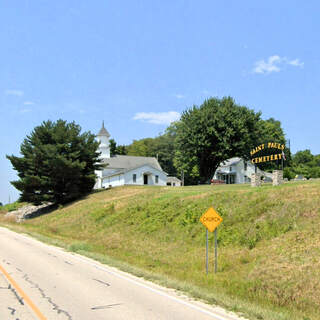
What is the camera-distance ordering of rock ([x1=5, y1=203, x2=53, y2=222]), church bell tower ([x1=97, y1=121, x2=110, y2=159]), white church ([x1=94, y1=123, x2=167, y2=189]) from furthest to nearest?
church bell tower ([x1=97, y1=121, x2=110, y2=159])
white church ([x1=94, y1=123, x2=167, y2=189])
rock ([x1=5, y1=203, x2=53, y2=222])

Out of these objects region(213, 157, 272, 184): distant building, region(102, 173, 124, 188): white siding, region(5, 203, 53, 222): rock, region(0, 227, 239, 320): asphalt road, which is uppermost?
region(213, 157, 272, 184): distant building

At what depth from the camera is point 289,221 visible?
15.9 meters

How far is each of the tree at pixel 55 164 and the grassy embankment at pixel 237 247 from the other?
22.9 meters

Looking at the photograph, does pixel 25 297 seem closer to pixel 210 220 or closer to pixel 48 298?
pixel 48 298

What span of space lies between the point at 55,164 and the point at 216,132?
2228 centimetres

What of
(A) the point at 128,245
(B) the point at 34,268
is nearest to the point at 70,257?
(B) the point at 34,268

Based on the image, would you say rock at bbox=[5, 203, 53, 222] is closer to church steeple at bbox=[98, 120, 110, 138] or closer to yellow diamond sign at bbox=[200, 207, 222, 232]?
church steeple at bbox=[98, 120, 110, 138]

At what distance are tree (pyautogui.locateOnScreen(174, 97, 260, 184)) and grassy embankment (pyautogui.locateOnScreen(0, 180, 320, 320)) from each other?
2178 cm

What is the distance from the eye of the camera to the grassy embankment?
998 cm

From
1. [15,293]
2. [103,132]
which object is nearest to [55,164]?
[103,132]

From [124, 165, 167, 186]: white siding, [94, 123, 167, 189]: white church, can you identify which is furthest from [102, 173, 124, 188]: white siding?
[124, 165, 167, 186]: white siding

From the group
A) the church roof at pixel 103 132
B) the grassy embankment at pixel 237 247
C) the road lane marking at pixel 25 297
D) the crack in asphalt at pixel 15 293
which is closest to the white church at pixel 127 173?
the church roof at pixel 103 132

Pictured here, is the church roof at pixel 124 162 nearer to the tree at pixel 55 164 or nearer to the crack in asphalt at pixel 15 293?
the tree at pixel 55 164

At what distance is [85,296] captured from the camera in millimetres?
9047
